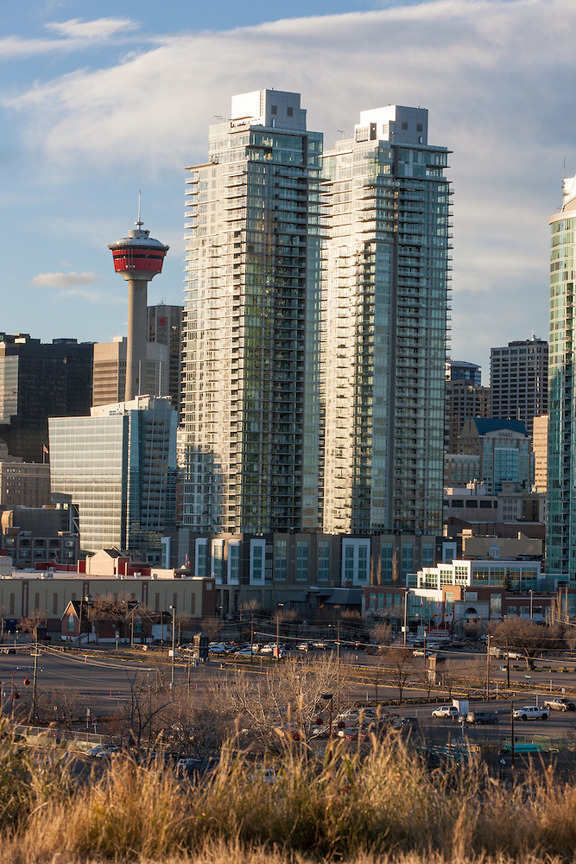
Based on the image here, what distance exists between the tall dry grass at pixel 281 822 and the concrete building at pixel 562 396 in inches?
6266

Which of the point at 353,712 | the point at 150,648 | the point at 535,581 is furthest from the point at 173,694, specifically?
the point at 535,581

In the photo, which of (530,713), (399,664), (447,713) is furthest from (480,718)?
(399,664)

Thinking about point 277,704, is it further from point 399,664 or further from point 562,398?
point 562,398

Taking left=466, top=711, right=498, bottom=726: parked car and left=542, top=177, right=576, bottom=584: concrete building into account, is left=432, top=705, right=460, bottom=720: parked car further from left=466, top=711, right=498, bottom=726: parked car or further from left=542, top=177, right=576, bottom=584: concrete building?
left=542, top=177, right=576, bottom=584: concrete building

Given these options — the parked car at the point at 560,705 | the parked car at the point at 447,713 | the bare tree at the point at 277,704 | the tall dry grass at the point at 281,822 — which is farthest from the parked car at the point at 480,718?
the tall dry grass at the point at 281,822

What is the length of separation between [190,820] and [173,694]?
6076cm

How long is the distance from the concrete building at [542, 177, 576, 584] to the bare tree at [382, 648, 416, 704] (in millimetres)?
54914

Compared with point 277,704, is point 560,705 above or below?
below

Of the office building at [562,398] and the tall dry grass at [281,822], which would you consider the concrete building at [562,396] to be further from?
the tall dry grass at [281,822]

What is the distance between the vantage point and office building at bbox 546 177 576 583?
184125 mm

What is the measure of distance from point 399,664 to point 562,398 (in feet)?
275

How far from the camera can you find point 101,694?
98.5m

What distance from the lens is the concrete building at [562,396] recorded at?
184 metres

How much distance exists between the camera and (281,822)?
26.2m
